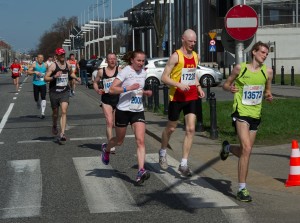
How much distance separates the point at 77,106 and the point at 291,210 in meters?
19.1

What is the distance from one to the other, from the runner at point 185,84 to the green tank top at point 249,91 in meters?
1.39

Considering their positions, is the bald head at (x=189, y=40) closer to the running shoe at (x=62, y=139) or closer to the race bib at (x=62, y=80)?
the race bib at (x=62, y=80)

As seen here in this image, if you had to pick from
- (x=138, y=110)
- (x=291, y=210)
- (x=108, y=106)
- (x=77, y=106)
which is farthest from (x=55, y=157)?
(x=77, y=106)

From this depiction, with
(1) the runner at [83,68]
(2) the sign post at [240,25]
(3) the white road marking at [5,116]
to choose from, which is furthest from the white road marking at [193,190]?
(1) the runner at [83,68]

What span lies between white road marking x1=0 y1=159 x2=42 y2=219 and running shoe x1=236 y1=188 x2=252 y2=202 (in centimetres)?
234

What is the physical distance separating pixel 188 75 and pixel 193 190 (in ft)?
5.91

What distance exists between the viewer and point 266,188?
8.49 m

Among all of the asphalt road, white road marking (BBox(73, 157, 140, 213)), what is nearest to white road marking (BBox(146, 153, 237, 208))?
the asphalt road

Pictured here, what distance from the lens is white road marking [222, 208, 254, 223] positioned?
6879mm

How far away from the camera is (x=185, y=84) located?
31.1 ft

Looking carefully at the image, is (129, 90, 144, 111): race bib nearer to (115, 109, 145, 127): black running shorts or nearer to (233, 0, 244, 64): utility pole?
(115, 109, 145, 127): black running shorts

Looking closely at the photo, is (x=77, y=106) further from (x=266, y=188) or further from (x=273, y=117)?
(x=266, y=188)

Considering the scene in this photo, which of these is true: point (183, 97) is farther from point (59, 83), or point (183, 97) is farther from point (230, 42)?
point (59, 83)

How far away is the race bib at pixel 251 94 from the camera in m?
7.96
